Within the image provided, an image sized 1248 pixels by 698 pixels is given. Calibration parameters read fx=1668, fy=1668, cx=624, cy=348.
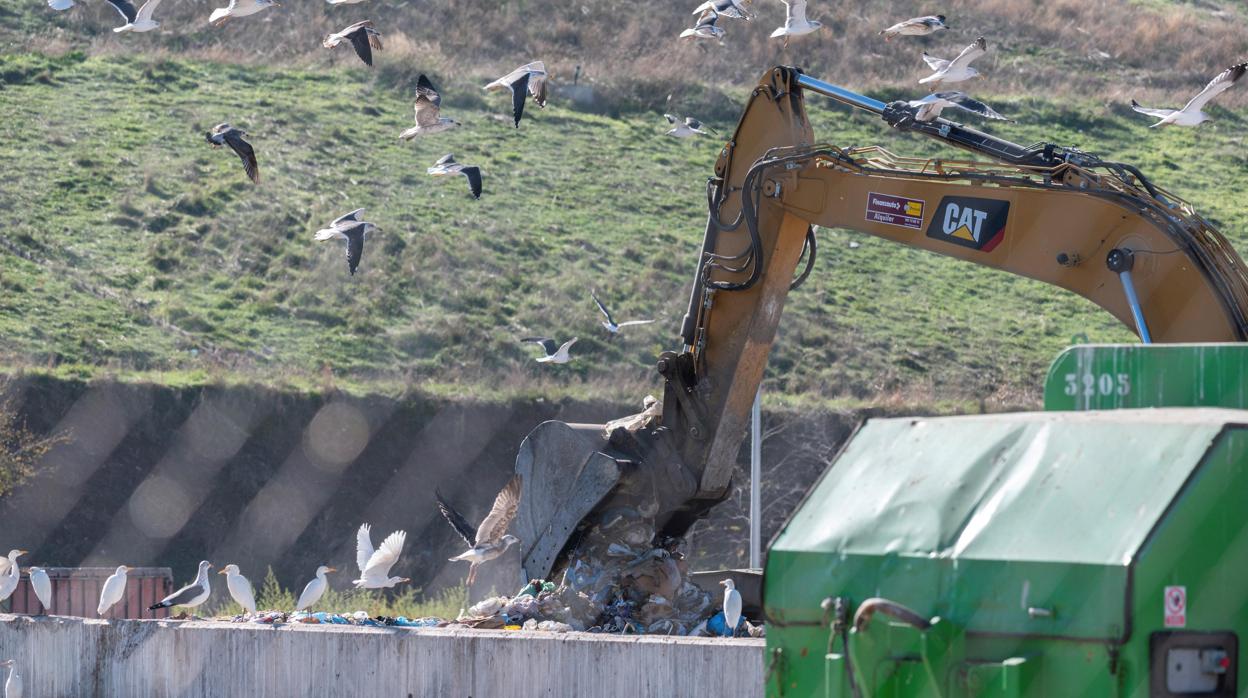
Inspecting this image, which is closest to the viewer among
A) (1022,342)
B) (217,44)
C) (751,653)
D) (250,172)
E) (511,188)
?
(751,653)

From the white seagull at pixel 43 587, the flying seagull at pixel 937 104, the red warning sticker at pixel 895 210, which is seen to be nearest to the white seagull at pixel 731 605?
the red warning sticker at pixel 895 210

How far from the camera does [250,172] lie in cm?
1468

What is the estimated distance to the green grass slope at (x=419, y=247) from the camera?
28.6 meters

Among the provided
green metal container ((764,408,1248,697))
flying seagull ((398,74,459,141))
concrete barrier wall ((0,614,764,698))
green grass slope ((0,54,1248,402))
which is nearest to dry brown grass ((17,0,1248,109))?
green grass slope ((0,54,1248,402))

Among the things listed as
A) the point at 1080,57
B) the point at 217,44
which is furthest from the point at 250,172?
the point at 1080,57

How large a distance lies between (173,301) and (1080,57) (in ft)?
84.5

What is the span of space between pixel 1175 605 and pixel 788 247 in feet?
26.1

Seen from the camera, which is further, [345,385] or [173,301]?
[173,301]

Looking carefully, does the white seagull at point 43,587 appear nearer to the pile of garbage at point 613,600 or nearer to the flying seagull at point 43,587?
the flying seagull at point 43,587

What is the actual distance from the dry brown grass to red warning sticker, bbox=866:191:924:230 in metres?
29.0

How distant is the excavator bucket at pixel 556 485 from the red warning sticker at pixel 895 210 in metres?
2.60

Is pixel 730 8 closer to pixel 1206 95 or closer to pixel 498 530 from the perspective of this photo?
pixel 1206 95

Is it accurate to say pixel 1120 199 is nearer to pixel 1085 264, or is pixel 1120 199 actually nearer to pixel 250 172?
pixel 1085 264

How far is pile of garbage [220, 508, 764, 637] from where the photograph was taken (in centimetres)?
1202
